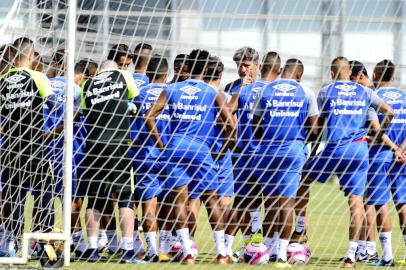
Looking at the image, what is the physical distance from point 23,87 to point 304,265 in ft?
10.8

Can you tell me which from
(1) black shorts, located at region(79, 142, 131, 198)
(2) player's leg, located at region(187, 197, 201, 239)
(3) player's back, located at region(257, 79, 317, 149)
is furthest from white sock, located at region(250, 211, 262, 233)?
(1) black shorts, located at region(79, 142, 131, 198)

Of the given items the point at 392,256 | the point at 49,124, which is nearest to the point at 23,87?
the point at 49,124

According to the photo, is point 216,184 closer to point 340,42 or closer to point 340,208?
point 340,42

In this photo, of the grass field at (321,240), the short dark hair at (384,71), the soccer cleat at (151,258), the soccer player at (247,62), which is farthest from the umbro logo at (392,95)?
the soccer cleat at (151,258)

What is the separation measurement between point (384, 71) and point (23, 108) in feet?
12.2

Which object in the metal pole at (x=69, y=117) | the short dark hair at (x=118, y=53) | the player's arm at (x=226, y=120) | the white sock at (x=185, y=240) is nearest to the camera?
the metal pole at (x=69, y=117)

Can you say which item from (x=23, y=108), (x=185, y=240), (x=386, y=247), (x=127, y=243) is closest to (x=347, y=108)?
(x=386, y=247)

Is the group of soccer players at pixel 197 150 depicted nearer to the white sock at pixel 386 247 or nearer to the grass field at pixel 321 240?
the white sock at pixel 386 247

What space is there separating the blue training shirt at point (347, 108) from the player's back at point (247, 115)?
80cm

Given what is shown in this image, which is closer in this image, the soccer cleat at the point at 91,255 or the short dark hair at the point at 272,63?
the soccer cleat at the point at 91,255

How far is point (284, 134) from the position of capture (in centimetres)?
1129

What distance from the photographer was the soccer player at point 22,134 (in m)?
11.0

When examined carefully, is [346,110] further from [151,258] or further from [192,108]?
[151,258]

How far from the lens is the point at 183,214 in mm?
11406
